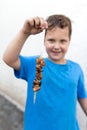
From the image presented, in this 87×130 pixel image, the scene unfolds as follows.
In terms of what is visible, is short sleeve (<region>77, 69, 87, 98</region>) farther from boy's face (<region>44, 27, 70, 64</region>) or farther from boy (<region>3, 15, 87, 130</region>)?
boy's face (<region>44, 27, 70, 64</region>)

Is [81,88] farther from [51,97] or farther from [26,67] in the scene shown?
[26,67]

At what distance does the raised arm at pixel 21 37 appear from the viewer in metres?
1.52

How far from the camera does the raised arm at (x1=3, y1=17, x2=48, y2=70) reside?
152 cm

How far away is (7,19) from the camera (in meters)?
4.05

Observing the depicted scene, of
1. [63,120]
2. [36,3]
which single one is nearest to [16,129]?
[36,3]

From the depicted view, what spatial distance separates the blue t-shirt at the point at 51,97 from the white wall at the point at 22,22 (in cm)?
65

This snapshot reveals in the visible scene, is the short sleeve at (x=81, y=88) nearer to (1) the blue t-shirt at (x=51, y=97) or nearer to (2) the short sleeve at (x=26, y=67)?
(1) the blue t-shirt at (x=51, y=97)

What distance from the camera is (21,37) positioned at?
1655 millimetres

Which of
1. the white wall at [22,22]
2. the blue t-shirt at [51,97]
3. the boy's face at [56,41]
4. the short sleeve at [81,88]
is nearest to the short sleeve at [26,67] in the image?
the blue t-shirt at [51,97]

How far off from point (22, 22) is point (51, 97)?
81.6 inches

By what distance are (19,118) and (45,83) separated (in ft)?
6.21

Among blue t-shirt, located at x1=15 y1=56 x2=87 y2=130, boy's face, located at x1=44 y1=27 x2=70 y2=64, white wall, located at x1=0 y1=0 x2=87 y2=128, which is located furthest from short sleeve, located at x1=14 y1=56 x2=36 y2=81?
white wall, located at x1=0 y1=0 x2=87 y2=128

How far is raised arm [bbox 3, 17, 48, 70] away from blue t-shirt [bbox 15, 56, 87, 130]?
0.27ft

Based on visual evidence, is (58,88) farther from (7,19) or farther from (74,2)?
(7,19)
